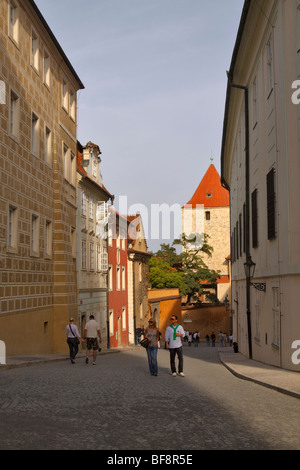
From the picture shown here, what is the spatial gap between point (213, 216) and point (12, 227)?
3435 inches

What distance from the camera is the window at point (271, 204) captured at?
16156mm

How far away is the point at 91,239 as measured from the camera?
1483 inches

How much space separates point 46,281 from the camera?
24.8 metres

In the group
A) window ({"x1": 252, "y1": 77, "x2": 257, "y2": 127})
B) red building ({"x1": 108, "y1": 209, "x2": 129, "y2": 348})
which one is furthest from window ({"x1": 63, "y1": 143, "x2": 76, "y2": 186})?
red building ({"x1": 108, "y1": 209, "x2": 129, "y2": 348})

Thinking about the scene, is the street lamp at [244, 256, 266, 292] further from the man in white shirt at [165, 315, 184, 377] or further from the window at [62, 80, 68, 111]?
the window at [62, 80, 68, 111]

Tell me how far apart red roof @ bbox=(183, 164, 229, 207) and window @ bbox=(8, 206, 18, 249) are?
86716mm

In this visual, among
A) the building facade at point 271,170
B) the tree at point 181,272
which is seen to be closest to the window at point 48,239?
the building facade at point 271,170

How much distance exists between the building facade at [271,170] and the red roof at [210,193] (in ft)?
276

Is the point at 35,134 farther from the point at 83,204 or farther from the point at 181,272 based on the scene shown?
the point at 181,272

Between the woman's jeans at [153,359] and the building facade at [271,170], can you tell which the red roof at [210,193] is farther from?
the woman's jeans at [153,359]

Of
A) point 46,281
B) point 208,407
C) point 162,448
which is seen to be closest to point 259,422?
point 208,407

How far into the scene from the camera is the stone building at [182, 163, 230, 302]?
100 m

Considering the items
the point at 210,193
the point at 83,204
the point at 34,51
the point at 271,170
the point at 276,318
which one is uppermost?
the point at 210,193

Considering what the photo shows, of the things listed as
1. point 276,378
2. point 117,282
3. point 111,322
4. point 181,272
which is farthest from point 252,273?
point 181,272
